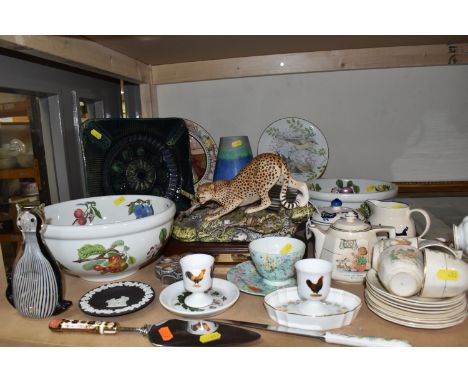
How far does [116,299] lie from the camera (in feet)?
2.19

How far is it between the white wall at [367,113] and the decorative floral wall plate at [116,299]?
0.71 metres

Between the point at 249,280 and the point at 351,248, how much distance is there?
0.69 ft

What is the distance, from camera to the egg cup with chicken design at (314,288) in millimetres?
588

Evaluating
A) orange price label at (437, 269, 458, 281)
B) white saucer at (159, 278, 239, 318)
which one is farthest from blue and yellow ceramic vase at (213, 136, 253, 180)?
orange price label at (437, 269, 458, 281)

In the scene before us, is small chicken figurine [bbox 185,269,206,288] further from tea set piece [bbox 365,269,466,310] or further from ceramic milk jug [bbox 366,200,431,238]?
ceramic milk jug [bbox 366,200,431,238]

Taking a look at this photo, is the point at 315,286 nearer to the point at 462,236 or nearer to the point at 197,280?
the point at 197,280

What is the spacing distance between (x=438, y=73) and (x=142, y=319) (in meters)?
1.15

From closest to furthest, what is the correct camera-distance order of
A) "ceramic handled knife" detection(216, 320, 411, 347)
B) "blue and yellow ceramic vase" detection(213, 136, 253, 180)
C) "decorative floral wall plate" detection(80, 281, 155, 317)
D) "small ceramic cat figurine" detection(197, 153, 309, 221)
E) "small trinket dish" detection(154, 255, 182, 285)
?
"ceramic handled knife" detection(216, 320, 411, 347), "decorative floral wall plate" detection(80, 281, 155, 317), "small trinket dish" detection(154, 255, 182, 285), "small ceramic cat figurine" detection(197, 153, 309, 221), "blue and yellow ceramic vase" detection(213, 136, 253, 180)

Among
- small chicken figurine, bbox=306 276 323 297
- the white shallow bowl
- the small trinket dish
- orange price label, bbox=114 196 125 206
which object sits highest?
orange price label, bbox=114 196 125 206

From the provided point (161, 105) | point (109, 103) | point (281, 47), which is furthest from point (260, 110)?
point (109, 103)

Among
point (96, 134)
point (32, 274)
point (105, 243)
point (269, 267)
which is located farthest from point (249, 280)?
point (96, 134)

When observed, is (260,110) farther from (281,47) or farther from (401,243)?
(401,243)

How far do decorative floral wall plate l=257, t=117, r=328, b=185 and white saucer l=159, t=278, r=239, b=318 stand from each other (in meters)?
0.61

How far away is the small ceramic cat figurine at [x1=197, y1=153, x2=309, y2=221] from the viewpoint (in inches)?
33.8
